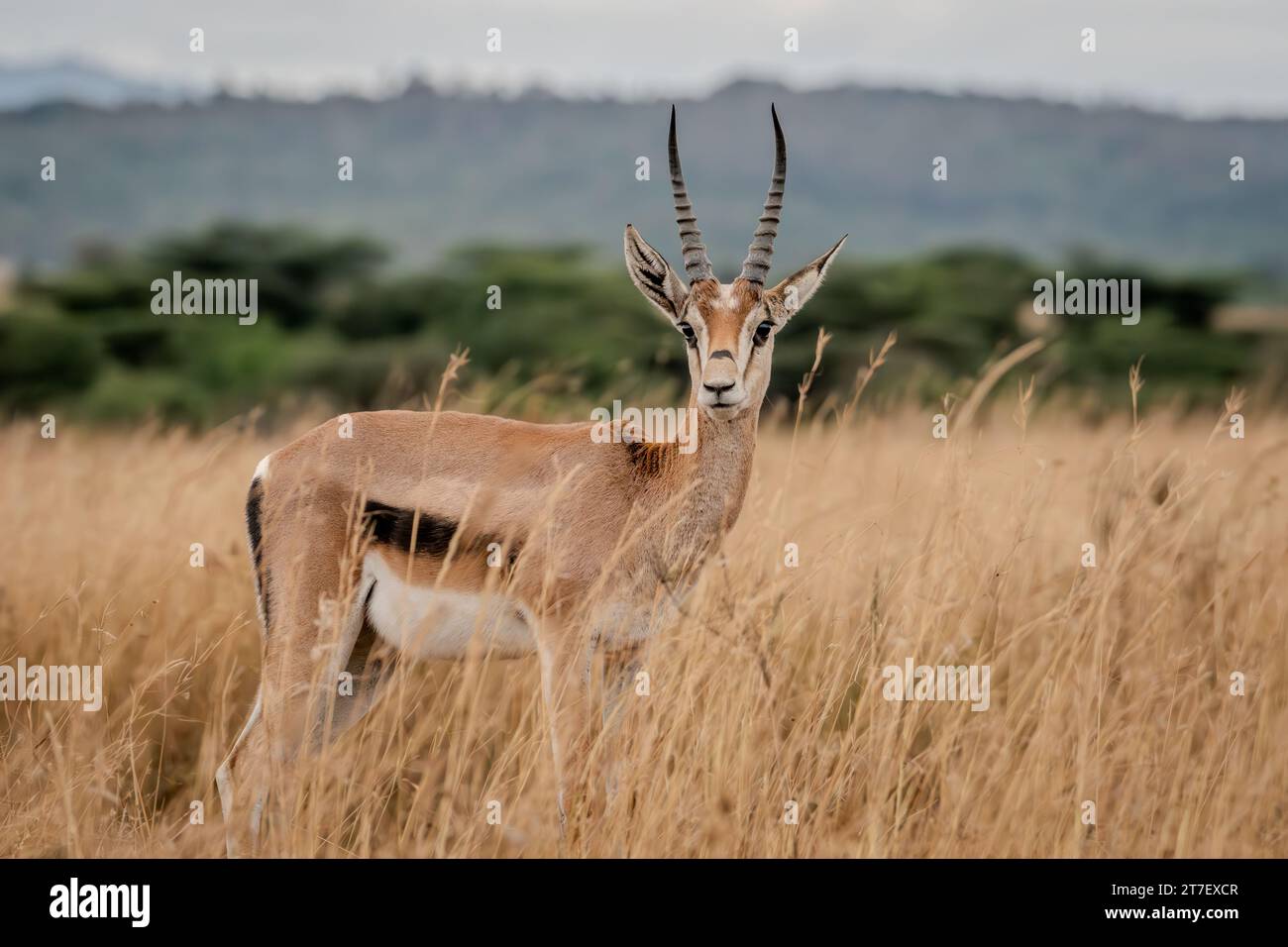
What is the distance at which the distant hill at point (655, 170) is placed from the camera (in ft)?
374

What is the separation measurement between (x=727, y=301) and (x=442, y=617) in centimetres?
170

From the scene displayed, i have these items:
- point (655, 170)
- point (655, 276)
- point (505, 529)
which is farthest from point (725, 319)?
point (655, 170)

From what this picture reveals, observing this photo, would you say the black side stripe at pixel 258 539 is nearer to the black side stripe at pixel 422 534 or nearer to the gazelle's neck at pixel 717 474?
the black side stripe at pixel 422 534

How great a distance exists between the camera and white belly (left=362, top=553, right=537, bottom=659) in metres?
5.20

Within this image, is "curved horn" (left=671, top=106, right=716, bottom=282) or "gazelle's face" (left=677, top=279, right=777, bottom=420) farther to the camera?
"curved horn" (left=671, top=106, right=716, bottom=282)

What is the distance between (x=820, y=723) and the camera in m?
4.68

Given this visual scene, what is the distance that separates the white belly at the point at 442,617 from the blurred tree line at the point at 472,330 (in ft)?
49.8

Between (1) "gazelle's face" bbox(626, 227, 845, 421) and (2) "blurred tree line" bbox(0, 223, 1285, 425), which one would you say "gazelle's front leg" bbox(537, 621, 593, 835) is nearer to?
(1) "gazelle's face" bbox(626, 227, 845, 421)

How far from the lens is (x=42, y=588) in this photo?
7242 mm

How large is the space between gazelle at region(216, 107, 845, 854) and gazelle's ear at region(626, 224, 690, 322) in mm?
15

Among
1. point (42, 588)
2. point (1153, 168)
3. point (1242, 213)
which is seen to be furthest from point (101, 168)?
point (42, 588)

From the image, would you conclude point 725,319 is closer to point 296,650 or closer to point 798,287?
point 798,287

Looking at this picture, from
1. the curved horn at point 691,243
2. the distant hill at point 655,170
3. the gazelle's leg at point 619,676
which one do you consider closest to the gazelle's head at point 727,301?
the curved horn at point 691,243

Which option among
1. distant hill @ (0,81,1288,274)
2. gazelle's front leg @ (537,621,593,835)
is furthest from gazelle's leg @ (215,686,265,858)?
distant hill @ (0,81,1288,274)
